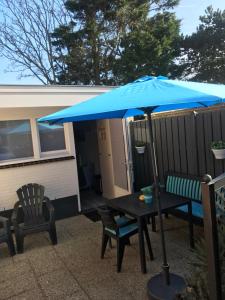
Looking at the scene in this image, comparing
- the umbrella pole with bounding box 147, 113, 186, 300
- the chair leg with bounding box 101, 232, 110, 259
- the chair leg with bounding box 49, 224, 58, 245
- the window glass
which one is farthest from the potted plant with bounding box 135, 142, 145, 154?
the umbrella pole with bounding box 147, 113, 186, 300

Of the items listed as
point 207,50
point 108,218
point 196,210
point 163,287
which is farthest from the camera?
point 207,50

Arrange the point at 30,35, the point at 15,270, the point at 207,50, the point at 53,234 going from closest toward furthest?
the point at 15,270 → the point at 53,234 → the point at 207,50 → the point at 30,35

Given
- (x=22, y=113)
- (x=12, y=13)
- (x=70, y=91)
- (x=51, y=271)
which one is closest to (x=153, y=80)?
(x=51, y=271)

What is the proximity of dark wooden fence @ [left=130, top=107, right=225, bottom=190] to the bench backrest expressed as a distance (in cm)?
21

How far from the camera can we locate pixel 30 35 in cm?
1399

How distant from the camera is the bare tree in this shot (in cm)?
1359

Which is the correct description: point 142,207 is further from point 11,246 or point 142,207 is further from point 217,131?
point 11,246

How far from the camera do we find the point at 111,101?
2258 millimetres

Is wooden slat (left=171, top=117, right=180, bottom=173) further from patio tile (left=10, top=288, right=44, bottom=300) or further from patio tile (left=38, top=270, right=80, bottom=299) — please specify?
patio tile (left=10, top=288, right=44, bottom=300)

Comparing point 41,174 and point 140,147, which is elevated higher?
point 140,147

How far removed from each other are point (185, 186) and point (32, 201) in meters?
2.54

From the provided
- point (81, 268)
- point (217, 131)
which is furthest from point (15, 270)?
point (217, 131)

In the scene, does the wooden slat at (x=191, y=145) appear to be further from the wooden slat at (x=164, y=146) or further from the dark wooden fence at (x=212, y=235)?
the dark wooden fence at (x=212, y=235)

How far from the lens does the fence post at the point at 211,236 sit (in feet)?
5.94
